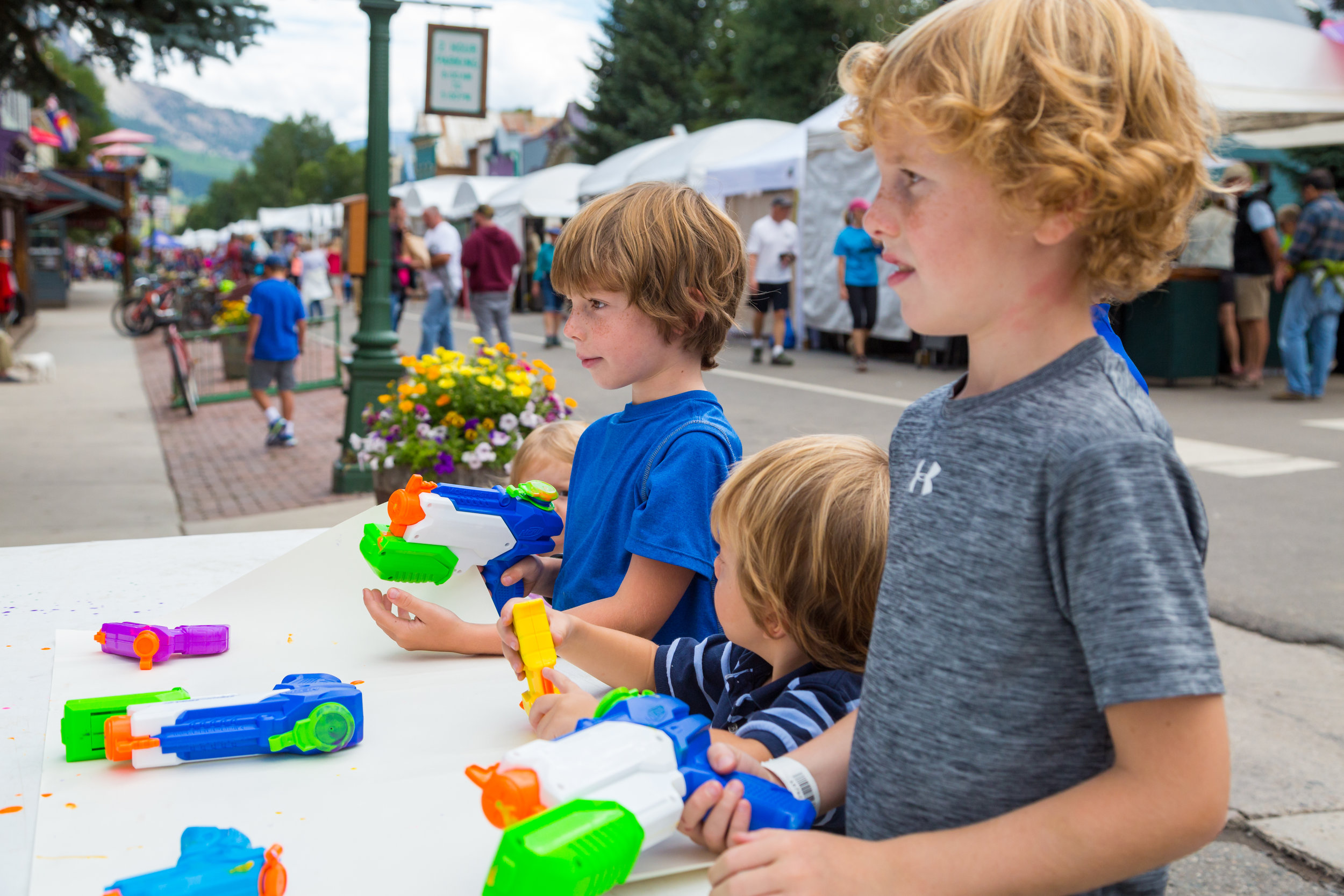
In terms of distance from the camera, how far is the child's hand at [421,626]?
5.82 ft

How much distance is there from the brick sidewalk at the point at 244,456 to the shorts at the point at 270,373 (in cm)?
50

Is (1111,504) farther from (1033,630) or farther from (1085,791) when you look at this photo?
(1085,791)

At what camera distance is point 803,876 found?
3.17 feet

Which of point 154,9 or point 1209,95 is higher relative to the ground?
point 154,9

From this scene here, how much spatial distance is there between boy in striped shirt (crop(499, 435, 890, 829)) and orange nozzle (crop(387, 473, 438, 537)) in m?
0.36

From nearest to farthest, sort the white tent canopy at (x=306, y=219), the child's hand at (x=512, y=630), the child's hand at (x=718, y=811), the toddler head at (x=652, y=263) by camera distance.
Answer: the child's hand at (x=718, y=811), the child's hand at (x=512, y=630), the toddler head at (x=652, y=263), the white tent canopy at (x=306, y=219)


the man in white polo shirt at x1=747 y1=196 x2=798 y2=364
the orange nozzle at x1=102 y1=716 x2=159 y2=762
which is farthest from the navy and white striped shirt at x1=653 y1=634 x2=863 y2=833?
the man in white polo shirt at x1=747 y1=196 x2=798 y2=364

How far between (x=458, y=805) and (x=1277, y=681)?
3511 mm

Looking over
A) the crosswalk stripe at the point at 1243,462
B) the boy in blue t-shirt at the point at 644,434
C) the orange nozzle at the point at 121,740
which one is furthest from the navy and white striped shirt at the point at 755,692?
the crosswalk stripe at the point at 1243,462

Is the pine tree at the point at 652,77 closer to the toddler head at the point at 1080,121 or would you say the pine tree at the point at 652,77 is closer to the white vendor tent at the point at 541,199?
the white vendor tent at the point at 541,199

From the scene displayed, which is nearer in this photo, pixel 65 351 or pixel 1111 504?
pixel 1111 504

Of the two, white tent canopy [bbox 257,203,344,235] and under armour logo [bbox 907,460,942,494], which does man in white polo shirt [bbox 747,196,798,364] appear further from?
white tent canopy [bbox 257,203,344,235]

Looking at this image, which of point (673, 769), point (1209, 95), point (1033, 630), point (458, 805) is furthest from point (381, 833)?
point (1209, 95)

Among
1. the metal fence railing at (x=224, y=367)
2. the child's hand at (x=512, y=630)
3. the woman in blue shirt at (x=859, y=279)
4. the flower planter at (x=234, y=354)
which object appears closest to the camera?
the child's hand at (x=512, y=630)
